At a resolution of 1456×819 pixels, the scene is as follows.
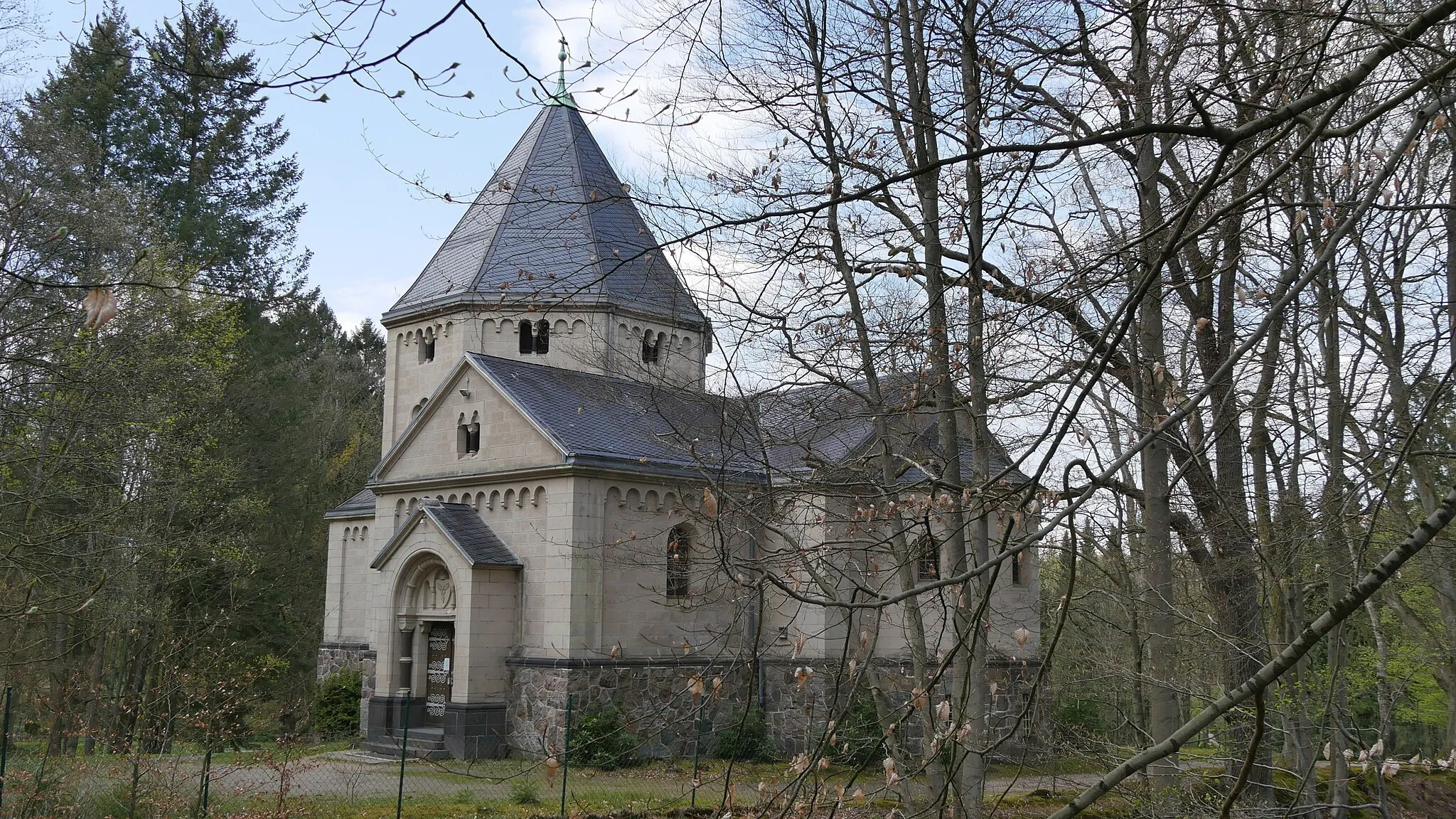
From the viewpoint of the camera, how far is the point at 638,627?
19.5m

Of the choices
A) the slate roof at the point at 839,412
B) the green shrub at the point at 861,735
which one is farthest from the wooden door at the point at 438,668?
the slate roof at the point at 839,412

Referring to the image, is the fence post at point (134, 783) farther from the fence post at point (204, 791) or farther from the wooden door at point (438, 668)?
the wooden door at point (438, 668)

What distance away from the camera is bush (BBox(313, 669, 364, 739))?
22859 mm

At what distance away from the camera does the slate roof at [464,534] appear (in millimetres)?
19234

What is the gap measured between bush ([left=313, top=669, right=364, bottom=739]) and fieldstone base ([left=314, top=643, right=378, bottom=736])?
0.93 ft

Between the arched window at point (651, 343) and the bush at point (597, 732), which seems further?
the arched window at point (651, 343)

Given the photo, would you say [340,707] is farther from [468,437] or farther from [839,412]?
[839,412]

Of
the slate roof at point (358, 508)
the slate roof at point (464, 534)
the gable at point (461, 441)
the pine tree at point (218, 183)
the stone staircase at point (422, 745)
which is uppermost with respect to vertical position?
the pine tree at point (218, 183)

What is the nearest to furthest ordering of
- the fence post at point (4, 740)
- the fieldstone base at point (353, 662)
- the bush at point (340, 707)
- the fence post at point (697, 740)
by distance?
the fence post at point (697, 740), the fence post at point (4, 740), the fieldstone base at point (353, 662), the bush at point (340, 707)

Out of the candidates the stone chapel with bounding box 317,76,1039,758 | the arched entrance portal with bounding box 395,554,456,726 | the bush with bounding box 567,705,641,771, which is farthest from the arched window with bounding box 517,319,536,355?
the bush with bounding box 567,705,641,771

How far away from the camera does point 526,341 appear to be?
2402cm

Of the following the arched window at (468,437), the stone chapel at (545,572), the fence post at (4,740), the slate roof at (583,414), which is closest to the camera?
the fence post at (4,740)

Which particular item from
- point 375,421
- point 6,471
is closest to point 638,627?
point 6,471

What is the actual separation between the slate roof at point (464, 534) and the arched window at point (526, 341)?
4.47 metres
